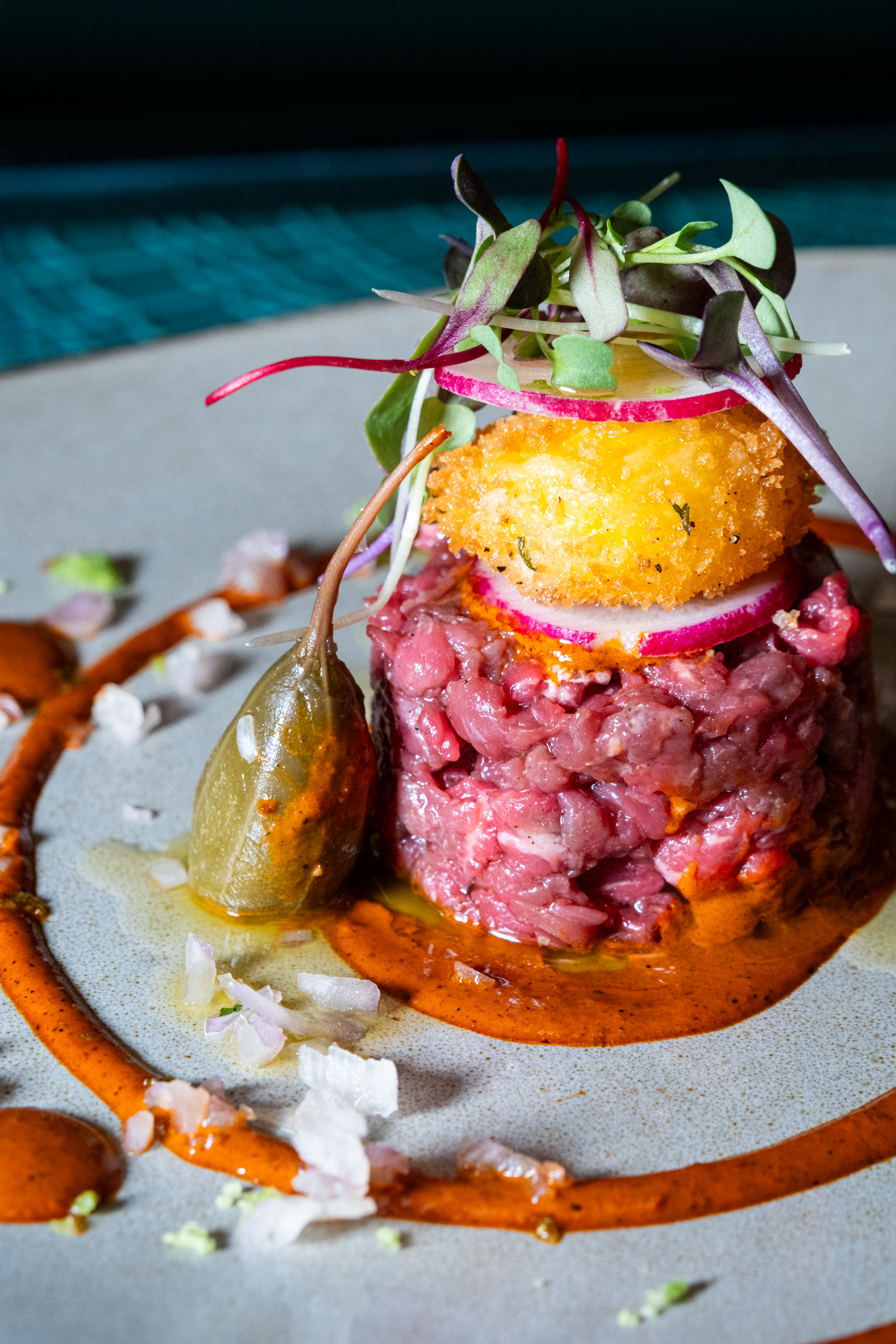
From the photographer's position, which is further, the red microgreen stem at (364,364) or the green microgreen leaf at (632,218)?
the green microgreen leaf at (632,218)

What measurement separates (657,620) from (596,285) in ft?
2.23

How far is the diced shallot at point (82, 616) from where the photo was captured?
4168mm

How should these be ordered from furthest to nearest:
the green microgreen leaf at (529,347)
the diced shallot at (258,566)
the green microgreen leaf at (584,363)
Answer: the diced shallot at (258,566), the green microgreen leaf at (529,347), the green microgreen leaf at (584,363)

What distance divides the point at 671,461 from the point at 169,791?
160 cm

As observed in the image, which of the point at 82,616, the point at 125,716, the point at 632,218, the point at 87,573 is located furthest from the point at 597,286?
the point at 87,573

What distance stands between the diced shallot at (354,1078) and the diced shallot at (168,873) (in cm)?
71

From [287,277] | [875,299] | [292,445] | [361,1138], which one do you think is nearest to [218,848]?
[361,1138]

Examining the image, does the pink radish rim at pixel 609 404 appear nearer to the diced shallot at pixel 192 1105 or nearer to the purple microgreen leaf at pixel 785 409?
the purple microgreen leaf at pixel 785 409

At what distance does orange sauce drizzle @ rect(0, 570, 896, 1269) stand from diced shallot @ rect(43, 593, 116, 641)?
674mm

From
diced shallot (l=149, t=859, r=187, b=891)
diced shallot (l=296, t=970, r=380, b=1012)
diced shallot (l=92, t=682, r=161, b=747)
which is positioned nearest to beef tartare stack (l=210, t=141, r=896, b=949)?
diced shallot (l=296, t=970, r=380, b=1012)

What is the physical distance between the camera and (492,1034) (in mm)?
2760

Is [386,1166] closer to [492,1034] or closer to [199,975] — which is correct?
[492,1034]

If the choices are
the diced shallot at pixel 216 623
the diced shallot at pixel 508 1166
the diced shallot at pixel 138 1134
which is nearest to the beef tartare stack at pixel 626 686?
the diced shallot at pixel 508 1166

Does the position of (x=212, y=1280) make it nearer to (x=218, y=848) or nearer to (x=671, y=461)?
(x=218, y=848)
